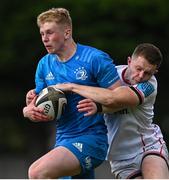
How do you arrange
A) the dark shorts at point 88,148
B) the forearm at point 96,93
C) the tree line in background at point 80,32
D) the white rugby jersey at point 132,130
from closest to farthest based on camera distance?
1. the forearm at point 96,93
2. the dark shorts at point 88,148
3. the white rugby jersey at point 132,130
4. the tree line in background at point 80,32

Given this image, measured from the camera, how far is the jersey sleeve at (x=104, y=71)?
955 centimetres

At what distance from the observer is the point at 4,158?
26750 mm

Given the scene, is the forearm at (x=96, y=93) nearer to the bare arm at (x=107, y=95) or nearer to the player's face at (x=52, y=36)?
the bare arm at (x=107, y=95)

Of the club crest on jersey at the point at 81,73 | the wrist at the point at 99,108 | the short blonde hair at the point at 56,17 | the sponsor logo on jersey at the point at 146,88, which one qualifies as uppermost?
the short blonde hair at the point at 56,17

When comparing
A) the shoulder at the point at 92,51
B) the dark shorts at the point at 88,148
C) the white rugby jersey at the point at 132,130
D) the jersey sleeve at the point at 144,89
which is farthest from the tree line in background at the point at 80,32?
the dark shorts at the point at 88,148

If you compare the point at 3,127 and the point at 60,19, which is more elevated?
the point at 60,19

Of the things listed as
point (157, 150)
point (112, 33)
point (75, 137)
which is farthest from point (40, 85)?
point (112, 33)

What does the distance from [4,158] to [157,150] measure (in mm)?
16760

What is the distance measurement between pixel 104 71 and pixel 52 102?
1.89ft

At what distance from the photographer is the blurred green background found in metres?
24.5

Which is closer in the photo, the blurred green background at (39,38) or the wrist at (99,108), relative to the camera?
the wrist at (99,108)

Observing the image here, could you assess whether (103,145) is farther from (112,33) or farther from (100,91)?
(112,33)

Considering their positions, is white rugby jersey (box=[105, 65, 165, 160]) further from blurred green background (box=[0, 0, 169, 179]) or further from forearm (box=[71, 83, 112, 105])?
blurred green background (box=[0, 0, 169, 179])

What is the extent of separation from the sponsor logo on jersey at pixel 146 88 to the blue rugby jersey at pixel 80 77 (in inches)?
10.7
